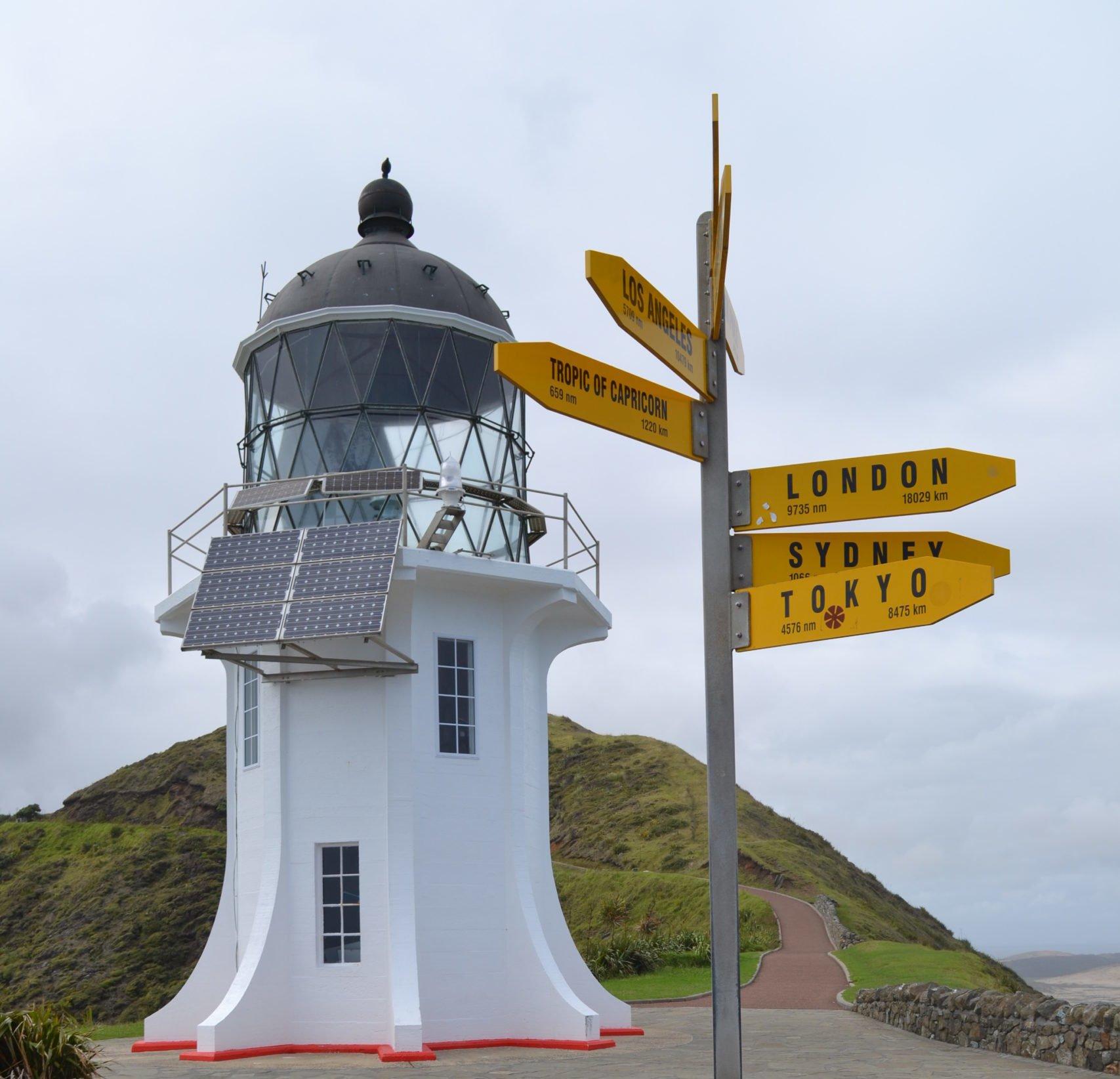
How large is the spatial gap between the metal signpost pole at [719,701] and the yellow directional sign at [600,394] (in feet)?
0.69

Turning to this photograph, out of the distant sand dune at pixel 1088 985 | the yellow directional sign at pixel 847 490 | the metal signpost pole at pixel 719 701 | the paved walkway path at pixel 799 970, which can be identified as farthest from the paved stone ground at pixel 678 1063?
the distant sand dune at pixel 1088 985

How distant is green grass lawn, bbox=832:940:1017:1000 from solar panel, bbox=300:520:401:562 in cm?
1217

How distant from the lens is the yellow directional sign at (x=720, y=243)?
661 cm

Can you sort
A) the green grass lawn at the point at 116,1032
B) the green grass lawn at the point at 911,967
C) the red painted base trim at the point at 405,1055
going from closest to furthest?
the red painted base trim at the point at 405,1055
the green grass lawn at the point at 116,1032
the green grass lawn at the point at 911,967

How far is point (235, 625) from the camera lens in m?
14.0

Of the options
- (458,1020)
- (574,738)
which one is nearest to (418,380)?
(458,1020)

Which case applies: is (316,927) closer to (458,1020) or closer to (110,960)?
(458,1020)

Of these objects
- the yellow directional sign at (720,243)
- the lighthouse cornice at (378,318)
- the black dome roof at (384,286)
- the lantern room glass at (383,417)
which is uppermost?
the black dome roof at (384,286)

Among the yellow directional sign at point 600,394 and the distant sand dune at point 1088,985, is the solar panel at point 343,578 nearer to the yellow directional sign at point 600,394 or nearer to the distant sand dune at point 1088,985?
the yellow directional sign at point 600,394

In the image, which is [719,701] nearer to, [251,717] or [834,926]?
[251,717]

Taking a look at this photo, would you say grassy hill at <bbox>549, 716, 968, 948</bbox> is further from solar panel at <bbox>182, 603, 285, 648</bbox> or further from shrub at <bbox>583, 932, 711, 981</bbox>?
solar panel at <bbox>182, 603, 285, 648</bbox>

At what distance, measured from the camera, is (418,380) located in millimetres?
15688

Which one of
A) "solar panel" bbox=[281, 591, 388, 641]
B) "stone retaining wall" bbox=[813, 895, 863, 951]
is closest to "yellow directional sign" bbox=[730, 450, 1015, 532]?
"solar panel" bbox=[281, 591, 388, 641]

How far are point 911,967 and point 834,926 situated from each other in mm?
8858
